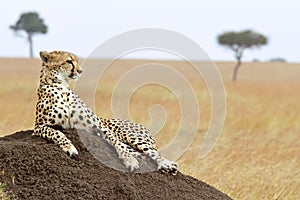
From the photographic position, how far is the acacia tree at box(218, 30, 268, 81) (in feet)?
124

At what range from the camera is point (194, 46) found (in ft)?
18.0

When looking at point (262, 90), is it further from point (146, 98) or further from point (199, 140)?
point (199, 140)

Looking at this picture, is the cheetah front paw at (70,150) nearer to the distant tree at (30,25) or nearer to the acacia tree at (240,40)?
the acacia tree at (240,40)

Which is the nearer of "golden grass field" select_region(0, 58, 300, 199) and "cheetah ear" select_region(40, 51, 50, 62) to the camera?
"cheetah ear" select_region(40, 51, 50, 62)

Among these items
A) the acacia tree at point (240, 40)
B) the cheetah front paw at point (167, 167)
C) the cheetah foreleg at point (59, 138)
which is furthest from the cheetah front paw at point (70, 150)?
the acacia tree at point (240, 40)

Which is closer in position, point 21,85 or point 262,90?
point 21,85

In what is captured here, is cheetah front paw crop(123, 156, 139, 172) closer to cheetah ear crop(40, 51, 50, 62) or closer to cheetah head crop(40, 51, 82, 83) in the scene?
cheetah head crop(40, 51, 82, 83)

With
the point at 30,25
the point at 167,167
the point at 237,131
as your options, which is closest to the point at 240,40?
the point at 30,25

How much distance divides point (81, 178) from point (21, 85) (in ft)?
47.9

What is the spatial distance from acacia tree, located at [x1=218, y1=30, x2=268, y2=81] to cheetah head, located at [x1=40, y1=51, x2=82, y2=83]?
32744mm

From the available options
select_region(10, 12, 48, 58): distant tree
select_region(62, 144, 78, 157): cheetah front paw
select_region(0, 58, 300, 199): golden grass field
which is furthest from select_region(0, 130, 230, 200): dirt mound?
select_region(10, 12, 48, 58): distant tree

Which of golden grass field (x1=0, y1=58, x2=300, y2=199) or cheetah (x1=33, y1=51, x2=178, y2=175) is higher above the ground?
cheetah (x1=33, y1=51, x2=178, y2=175)

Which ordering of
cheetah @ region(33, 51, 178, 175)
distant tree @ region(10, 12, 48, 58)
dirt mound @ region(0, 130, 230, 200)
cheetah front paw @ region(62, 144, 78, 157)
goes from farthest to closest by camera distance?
distant tree @ region(10, 12, 48, 58) < cheetah @ region(33, 51, 178, 175) < cheetah front paw @ region(62, 144, 78, 157) < dirt mound @ region(0, 130, 230, 200)

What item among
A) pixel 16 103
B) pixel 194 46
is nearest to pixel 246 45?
pixel 16 103
